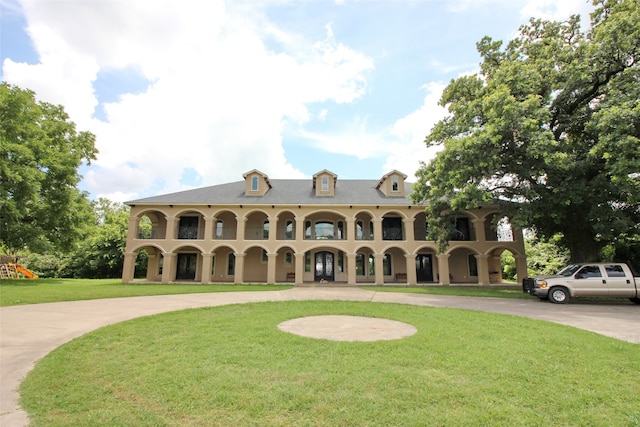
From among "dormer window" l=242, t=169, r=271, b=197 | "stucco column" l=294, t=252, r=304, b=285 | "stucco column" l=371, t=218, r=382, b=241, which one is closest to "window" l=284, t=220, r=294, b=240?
"stucco column" l=294, t=252, r=304, b=285

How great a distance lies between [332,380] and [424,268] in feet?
77.7

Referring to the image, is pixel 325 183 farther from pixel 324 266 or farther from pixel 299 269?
pixel 299 269

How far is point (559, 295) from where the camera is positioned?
1352 centimetres

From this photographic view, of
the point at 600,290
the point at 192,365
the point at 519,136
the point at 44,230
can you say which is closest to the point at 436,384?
the point at 192,365

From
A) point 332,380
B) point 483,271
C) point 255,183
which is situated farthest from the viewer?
point 255,183

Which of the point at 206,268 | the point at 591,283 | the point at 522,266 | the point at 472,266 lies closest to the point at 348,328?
the point at 591,283

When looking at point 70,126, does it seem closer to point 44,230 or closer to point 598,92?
point 44,230

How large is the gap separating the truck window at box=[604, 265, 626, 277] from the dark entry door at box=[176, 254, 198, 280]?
25236 mm

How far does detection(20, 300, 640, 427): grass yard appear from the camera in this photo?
11.2 feet

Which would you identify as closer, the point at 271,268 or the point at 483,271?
the point at 483,271

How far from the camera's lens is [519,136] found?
15.2 meters

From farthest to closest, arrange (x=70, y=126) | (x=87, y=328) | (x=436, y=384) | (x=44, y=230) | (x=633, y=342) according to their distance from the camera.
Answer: (x=70, y=126) < (x=44, y=230) < (x=87, y=328) < (x=633, y=342) < (x=436, y=384)

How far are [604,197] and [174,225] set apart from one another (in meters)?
25.1

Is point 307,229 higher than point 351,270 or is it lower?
higher
